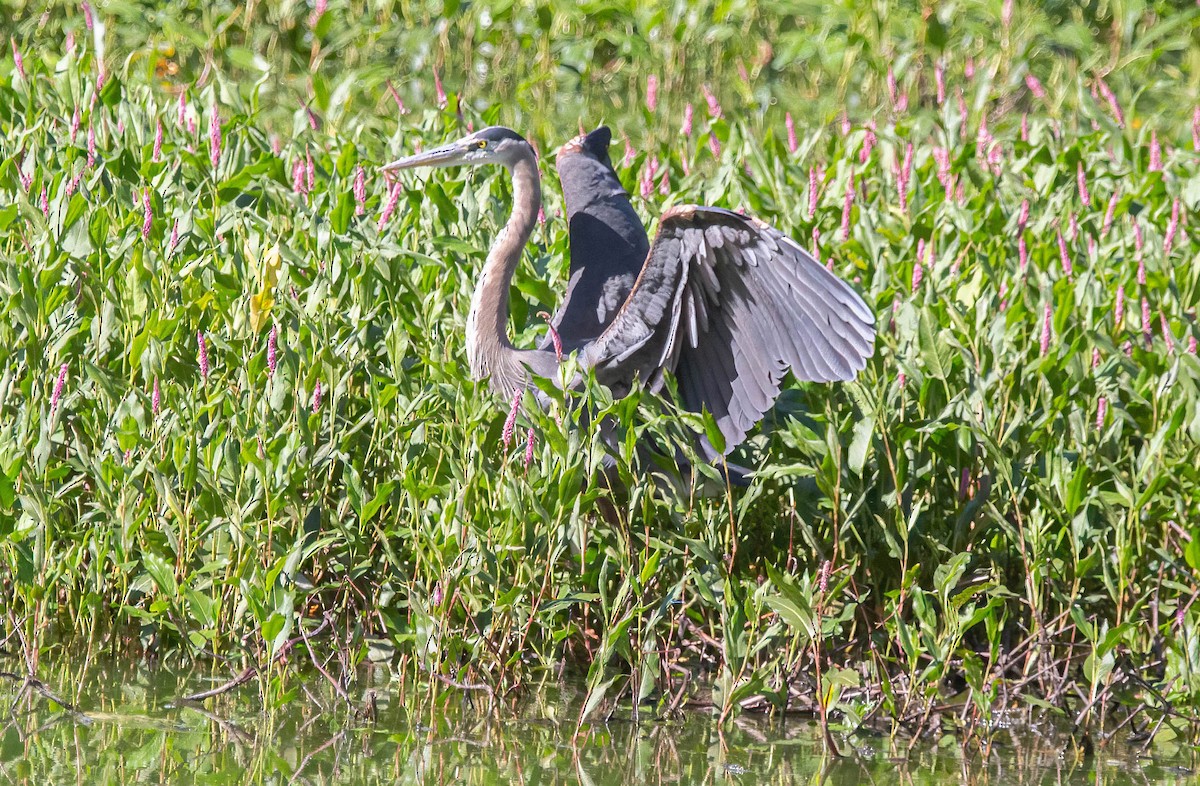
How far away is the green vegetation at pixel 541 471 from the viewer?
3.55 meters

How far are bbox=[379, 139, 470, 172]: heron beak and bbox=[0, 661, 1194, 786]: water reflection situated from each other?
1627mm

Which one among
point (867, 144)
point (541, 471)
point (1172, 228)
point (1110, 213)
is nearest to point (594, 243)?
point (541, 471)

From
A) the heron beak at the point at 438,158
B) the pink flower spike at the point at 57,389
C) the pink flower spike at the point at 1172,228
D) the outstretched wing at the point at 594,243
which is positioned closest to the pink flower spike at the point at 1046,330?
the pink flower spike at the point at 1172,228

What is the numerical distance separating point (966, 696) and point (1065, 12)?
22.0 ft

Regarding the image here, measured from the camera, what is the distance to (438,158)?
4.57 metres

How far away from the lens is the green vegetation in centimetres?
355

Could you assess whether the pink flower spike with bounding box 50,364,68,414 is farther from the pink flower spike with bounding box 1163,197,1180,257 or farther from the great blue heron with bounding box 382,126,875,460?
the pink flower spike with bounding box 1163,197,1180,257

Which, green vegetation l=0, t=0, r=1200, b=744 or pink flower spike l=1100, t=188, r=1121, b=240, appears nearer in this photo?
green vegetation l=0, t=0, r=1200, b=744

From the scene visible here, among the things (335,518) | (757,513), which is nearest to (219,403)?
(335,518)

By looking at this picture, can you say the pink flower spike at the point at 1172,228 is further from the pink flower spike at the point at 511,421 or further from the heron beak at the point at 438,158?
the pink flower spike at the point at 511,421

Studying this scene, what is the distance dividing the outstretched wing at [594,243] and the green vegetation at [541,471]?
16cm

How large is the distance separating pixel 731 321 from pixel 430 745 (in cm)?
135

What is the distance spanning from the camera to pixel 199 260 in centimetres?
418

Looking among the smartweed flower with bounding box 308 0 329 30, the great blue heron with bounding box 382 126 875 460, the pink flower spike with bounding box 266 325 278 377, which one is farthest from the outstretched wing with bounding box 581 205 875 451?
the smartweed flower with bounding box 308 0 329 30
